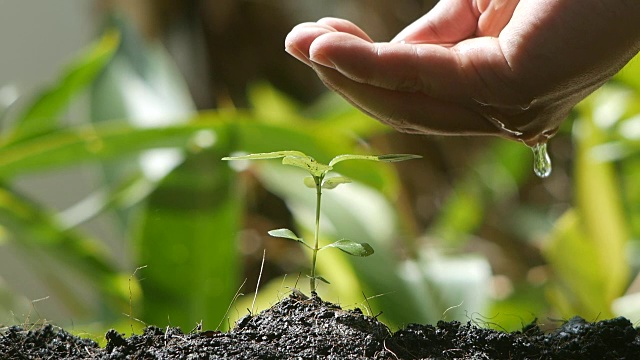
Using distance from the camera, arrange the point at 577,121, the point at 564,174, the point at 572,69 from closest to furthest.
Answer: the point at 572,69, the point at 577,121, the point at 564,174

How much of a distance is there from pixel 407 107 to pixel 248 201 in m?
1.57

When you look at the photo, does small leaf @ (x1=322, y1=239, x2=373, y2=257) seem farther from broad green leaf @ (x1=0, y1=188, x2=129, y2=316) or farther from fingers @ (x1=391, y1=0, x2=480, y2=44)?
broad green leaf @ (x1=0, y1=188, x2=129, y2=316)

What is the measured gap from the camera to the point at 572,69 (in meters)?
0.36

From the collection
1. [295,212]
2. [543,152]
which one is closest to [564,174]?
[295,212]

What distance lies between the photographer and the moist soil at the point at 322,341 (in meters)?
0.34

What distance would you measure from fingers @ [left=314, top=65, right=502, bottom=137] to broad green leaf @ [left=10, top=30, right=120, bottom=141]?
678 mm

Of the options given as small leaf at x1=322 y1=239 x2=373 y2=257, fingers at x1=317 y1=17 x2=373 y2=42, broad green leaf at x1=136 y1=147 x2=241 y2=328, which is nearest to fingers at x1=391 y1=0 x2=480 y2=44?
fingers at x1=317 y1=17 x2=373 y2=42

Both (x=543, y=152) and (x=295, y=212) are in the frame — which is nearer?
(x=543, y=152)

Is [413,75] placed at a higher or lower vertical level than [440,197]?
lower

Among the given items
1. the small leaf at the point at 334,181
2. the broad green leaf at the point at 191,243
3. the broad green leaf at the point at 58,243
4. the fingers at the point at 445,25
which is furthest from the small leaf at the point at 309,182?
the broad green leaf at the point at 58,243

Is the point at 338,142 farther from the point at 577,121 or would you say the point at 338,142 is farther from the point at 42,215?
the point at 577,121

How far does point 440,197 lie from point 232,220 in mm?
1175

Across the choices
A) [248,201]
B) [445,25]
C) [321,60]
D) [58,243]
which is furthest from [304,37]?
[248,201]

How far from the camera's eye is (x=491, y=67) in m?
0.37
